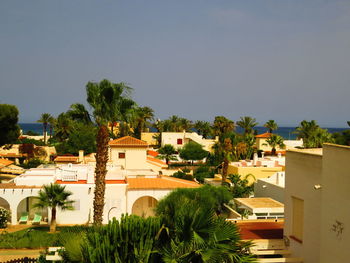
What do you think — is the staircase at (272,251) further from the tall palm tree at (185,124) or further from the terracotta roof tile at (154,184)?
the tall palm tree at (185,124)

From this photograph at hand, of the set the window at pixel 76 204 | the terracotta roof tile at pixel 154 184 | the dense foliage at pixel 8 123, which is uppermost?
the dense foliage at pixel 8 123

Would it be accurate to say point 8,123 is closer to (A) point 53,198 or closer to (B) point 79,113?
(A) point 53,198

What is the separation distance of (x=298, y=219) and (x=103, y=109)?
9539mm

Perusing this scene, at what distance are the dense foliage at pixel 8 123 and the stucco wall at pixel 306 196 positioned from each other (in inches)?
1180

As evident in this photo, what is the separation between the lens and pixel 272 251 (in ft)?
33.3

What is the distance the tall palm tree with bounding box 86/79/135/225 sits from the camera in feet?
52.5

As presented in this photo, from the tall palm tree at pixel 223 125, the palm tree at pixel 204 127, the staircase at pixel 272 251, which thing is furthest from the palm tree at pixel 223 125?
the staircase at pixel 272 251

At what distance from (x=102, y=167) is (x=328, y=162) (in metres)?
10.5

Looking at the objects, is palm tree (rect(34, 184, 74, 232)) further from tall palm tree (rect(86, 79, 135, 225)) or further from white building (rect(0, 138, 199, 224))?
tall palm tree (rect(86, 79, 135, 225))

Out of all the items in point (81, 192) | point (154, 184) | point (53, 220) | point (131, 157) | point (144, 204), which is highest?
point (131, 157)

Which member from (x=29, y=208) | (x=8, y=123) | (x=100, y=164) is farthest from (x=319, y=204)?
(x=8, y=123)

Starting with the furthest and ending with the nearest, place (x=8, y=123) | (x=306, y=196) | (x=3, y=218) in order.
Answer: (x=8, y=123) < (x=3, y=218) < (x=306, y=196)

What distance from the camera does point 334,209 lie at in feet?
25.9

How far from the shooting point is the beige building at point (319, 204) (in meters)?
7.59
